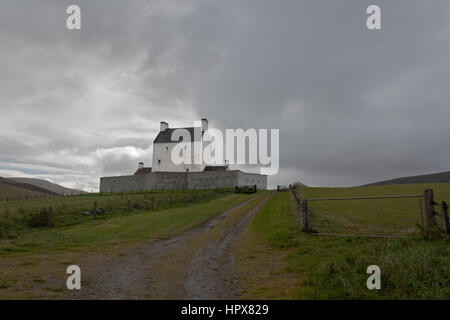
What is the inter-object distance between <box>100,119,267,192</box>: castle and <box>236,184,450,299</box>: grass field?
4879 cm

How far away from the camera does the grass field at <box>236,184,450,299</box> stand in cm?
594

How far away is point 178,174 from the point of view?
61.5 m

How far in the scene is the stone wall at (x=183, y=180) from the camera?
59562 mm

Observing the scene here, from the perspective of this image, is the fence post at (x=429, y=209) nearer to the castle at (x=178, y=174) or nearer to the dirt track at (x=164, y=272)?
the dirt track at (x=164, y=272)

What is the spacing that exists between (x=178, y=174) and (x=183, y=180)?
1746 mm

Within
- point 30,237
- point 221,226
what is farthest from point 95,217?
point 221,226

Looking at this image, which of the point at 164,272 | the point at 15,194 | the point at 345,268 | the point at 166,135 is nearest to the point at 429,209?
the point at 345,268

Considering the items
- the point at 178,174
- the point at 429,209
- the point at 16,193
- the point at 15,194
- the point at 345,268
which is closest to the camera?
the point at 345,268

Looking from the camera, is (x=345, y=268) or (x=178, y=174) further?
(x=178, y=174)

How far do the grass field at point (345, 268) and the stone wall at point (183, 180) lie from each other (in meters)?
48.2

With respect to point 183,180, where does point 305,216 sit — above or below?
below

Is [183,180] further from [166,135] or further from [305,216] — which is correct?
[305,216]

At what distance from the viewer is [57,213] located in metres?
20.9

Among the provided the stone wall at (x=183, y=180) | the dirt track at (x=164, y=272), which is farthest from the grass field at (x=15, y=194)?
the dirt track at (x=164, y=272)
